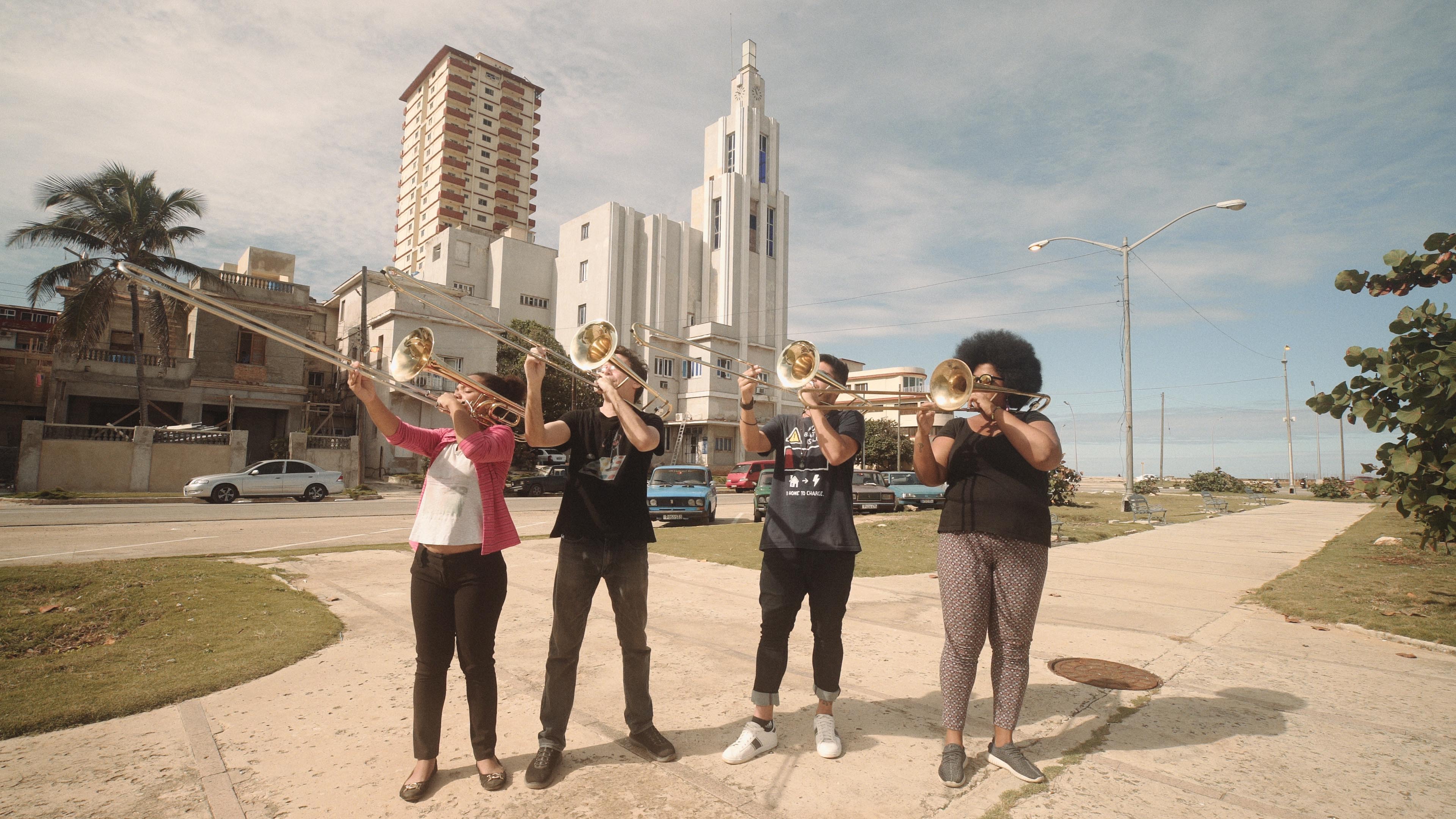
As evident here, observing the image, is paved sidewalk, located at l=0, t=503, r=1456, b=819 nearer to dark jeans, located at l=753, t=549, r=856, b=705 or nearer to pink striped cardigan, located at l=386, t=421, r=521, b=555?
dark jeans, located at l=753, t=549, r=856, b=705

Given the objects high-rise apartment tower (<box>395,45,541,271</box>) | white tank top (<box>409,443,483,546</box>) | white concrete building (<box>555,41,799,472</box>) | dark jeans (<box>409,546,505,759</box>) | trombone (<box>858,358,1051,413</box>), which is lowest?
dark jeans (<box>409,546,505,759</box>)

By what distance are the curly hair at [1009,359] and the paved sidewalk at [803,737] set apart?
180cm

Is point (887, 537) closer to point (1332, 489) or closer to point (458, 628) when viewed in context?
point (458, 628)

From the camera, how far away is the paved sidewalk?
9.46 feet

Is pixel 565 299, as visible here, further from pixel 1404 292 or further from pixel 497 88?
pixel 1404 292

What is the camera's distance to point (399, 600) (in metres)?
6.62

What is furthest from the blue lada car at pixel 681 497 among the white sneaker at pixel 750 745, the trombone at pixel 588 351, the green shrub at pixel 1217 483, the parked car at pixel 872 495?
the green shrub at pixel 1217 483

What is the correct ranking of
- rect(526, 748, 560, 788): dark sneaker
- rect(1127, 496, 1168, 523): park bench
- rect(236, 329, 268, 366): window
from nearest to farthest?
rect(526, 748, 560, 788): dark sneaker → rect(1127, 496, 1168, 523): park bench → rect(236, 329, 268, 366): window

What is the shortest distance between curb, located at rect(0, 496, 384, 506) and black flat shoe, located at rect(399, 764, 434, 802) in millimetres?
22791

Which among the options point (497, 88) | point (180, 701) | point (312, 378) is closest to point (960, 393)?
point (180, 701)

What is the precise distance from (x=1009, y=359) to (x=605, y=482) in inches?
83.8

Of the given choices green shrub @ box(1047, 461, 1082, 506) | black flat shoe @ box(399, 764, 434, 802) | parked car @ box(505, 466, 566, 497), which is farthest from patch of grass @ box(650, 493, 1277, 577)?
parked car @ box(505, 466, 566, 497)

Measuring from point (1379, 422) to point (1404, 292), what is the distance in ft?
3.60

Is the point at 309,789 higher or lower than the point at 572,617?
lower
